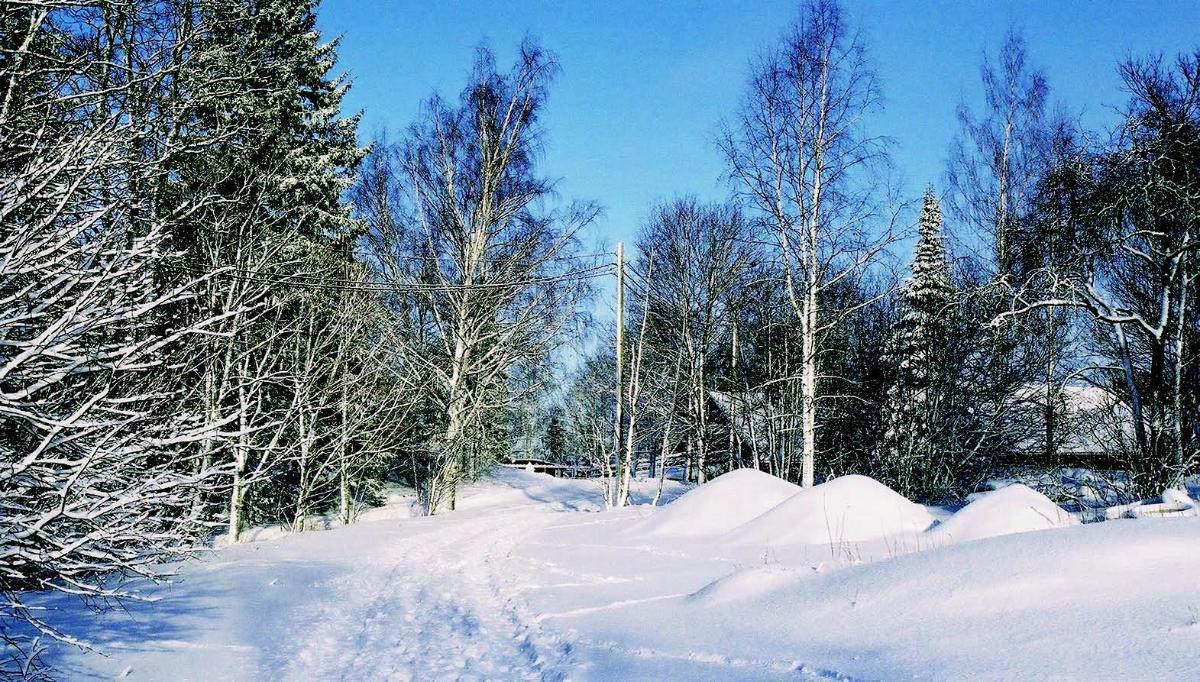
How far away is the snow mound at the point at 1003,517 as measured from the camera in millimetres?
7531

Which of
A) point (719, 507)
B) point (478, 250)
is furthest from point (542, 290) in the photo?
point (719, 507)

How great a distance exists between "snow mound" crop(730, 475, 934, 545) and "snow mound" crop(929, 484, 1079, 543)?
2.39 ft

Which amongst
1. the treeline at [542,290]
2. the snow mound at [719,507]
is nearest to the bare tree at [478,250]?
the treeline at [542,290]

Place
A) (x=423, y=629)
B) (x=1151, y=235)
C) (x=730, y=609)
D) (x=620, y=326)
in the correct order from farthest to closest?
(x=620, y=326), (x=1151, y=235), (x=423, y=629), (x=730, y=609)

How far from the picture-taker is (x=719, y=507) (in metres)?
10.5

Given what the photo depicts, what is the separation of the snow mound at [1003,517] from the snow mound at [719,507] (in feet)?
8.86

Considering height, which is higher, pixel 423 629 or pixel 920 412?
pixel 920 412

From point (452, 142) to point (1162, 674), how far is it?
56.8 feet

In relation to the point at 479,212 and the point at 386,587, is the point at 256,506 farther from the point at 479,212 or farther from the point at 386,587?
the point at 386,587

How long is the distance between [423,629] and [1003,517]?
19.9ft

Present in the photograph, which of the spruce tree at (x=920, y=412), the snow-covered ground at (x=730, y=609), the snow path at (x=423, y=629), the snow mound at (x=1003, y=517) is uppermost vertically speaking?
the spruce tree at (x=920, y=412)

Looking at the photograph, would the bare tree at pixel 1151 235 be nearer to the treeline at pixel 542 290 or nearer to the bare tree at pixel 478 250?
the treeline at pixel 542 290

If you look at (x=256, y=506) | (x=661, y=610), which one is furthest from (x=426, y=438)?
(x=661, y=610)

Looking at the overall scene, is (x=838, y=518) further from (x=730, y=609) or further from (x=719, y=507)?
(x=730, y=609)
